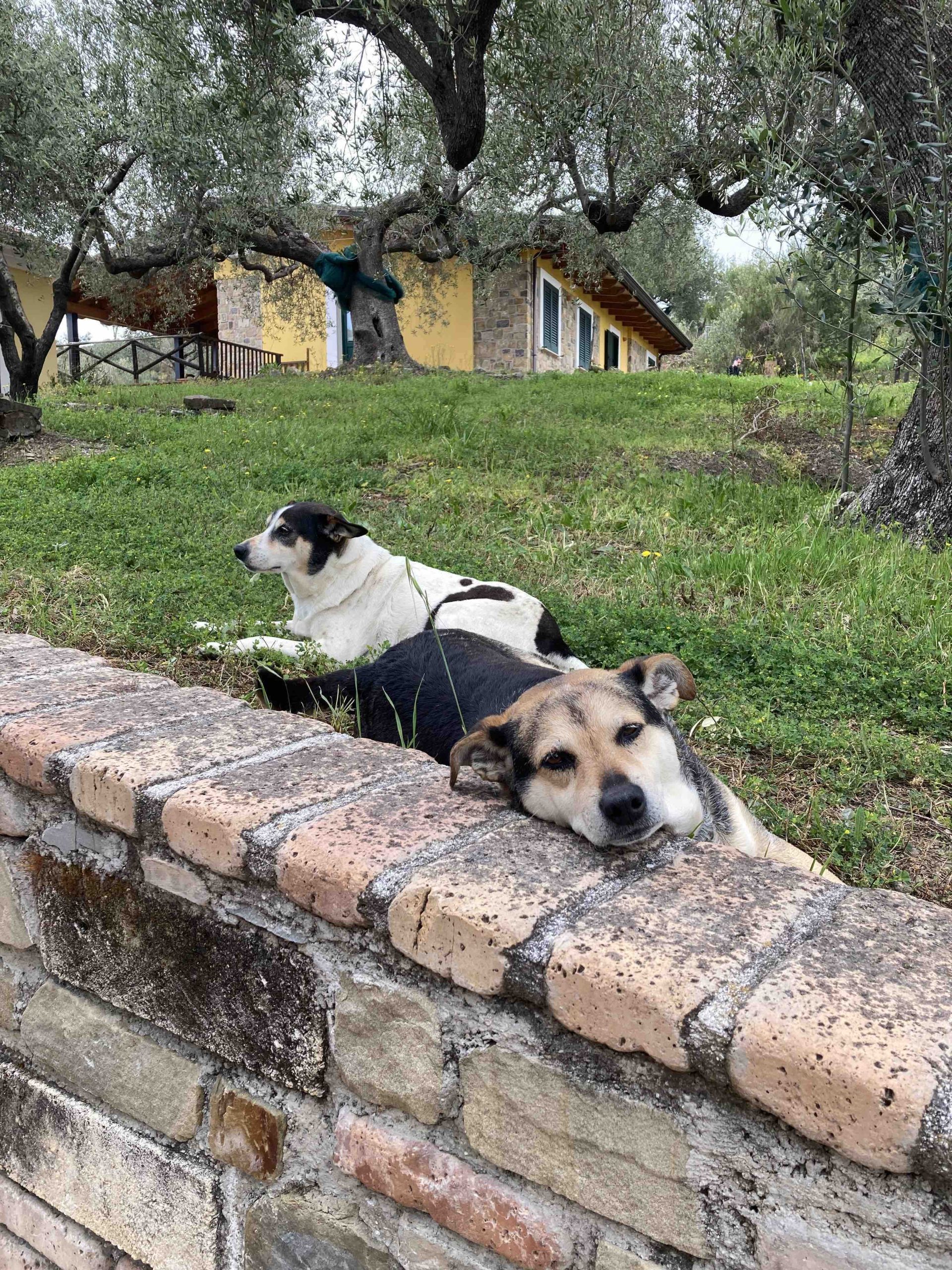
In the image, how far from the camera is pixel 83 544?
5789 millimetres

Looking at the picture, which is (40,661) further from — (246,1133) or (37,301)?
(37,301)

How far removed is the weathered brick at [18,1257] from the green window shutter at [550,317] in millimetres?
23991

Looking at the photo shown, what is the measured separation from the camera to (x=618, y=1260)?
4.95 ft

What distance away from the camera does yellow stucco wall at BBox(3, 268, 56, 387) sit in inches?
904

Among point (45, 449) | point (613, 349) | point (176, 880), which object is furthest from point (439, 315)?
point (176, 880)

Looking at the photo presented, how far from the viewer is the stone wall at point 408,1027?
1.29 meters

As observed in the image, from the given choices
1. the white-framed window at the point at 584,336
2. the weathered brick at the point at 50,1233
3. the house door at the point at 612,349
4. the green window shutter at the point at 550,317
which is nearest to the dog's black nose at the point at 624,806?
the weathered brick at the point at 50,1233

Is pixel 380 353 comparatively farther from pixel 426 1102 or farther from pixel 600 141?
pixel 426 1102

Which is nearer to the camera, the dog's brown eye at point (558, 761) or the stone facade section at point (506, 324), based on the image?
the dog's brown eye at point (558, 761)

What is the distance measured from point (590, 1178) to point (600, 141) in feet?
33.1

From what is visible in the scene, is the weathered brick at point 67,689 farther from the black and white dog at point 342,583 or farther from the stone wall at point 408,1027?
the black and white dog at point 342,583

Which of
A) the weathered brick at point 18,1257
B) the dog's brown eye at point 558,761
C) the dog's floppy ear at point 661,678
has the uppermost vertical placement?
the dog's floppy ear at point 661,678

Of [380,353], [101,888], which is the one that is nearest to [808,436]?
[101,888]

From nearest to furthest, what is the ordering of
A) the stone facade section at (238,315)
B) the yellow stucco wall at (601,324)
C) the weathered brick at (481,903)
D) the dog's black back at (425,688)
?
the weathered brick at (481,903) < the dog's black back at (425,688) < the stone facade section at (238,315) < the yellow stucco wall at (601,324)
